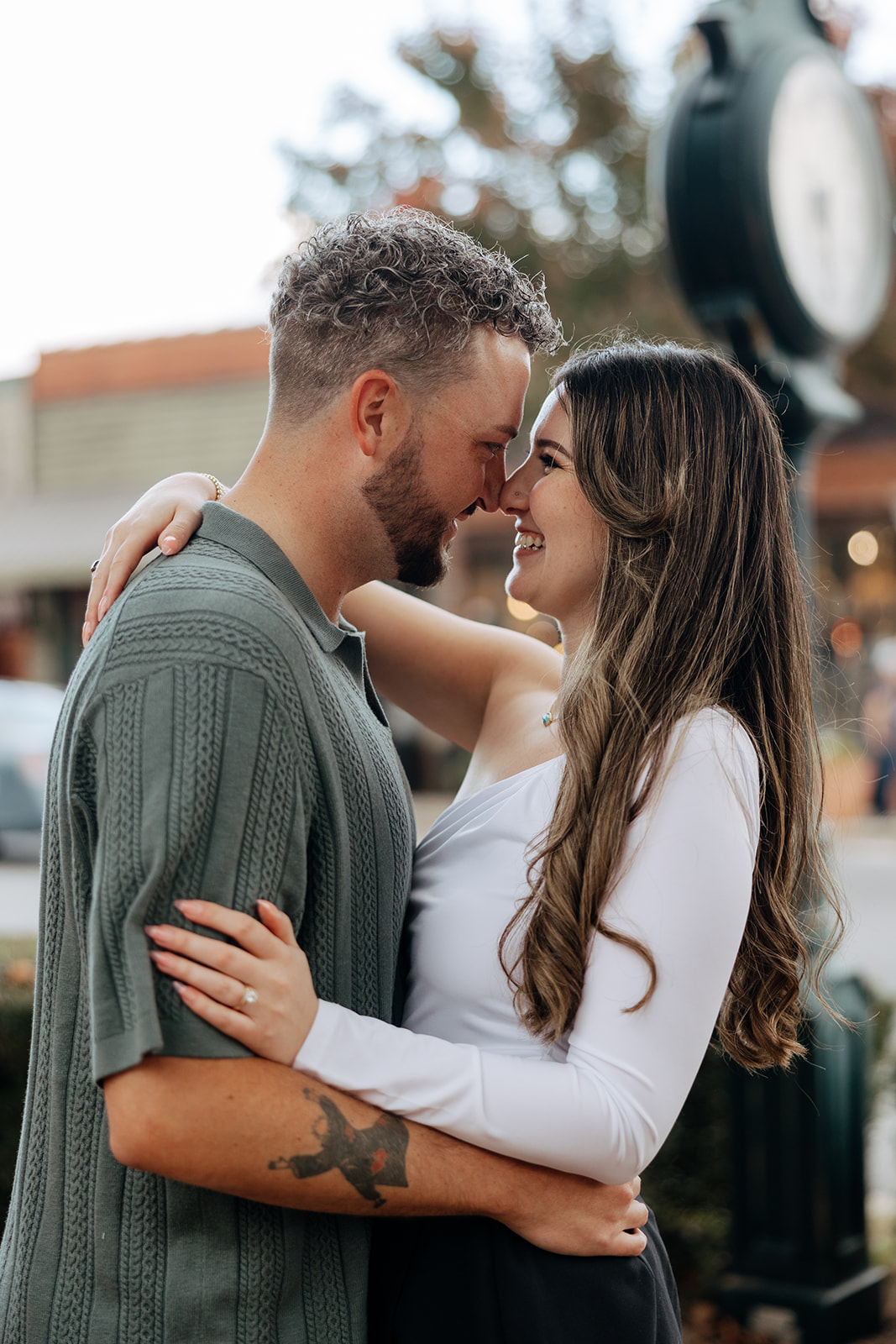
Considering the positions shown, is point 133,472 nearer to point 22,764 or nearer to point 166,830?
point 22,764

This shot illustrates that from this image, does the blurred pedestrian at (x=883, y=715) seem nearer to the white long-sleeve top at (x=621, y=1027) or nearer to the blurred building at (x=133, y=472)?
the blurred building at (x=133, y=472)

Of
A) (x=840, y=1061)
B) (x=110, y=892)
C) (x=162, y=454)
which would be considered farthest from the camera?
(x=162, y=454)

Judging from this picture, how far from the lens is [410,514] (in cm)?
188

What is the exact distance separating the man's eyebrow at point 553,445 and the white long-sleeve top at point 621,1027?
18.4 inches

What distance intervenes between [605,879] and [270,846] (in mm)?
448

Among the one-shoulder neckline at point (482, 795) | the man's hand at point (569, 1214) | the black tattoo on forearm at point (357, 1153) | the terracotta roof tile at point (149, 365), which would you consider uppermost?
the one-shoulder neckline at point (482, 795)

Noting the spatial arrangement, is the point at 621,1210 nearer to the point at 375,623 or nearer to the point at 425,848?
the point at 425,848

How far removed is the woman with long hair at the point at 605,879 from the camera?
1617mm

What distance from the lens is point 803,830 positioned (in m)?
1.98

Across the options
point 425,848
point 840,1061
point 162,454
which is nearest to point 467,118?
point 162,454

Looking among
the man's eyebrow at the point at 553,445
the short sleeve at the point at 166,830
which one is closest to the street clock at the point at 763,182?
the man's eyebrow at the point at 553,445

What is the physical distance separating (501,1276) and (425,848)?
594 millimetres

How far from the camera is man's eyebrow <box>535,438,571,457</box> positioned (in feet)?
6.64

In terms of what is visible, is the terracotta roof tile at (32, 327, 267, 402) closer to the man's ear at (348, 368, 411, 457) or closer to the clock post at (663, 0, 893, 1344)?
the clock post at (663, 0, 893, 1344)
